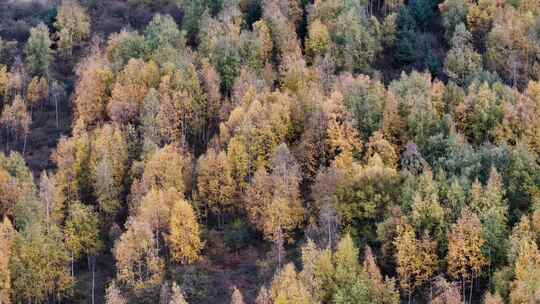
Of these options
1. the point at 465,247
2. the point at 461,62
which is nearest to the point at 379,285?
the point at 465,247

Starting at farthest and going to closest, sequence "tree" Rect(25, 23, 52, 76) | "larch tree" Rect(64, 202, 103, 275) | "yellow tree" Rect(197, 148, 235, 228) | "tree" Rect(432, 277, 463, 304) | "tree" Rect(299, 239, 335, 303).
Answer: "tree" Rect(25, 23, 52, 76), "yellow tree" Rect(197, 148, 235, 228), "larch tree" Rect(64, 202, 103, 275), "tree" Rect(299, 239, 335, 303), "tree" Rect(432, 277, 463, 304)

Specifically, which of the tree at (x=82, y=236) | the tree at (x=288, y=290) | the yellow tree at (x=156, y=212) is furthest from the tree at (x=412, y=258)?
the tree at (x=82, y=236)

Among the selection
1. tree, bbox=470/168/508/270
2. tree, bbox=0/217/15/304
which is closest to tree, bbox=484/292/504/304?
tree, bbox=470/168/508/270

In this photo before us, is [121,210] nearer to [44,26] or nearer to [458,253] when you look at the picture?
[458,253]

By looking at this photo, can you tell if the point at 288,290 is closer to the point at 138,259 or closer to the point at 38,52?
the point at 138,259

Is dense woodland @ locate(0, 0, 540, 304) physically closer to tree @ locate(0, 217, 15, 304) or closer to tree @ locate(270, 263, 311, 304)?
tree @ locate(270, 263, 311, 304)

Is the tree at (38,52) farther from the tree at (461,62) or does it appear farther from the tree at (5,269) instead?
the tree at (461,62)

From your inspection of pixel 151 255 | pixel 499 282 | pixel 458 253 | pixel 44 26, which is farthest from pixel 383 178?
pixel 44 26
